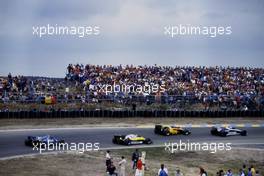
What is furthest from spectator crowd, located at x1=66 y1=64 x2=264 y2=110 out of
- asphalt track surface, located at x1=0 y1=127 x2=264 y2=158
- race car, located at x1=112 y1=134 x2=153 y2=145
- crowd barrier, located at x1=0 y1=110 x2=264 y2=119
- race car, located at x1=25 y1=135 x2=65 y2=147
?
race car, located at x1=25 y1=135 x2=65 y2=147

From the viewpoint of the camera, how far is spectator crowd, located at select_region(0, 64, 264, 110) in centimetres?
4128

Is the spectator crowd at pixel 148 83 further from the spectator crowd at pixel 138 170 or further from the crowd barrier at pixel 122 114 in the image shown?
the spectator crowd at pixel 138 170

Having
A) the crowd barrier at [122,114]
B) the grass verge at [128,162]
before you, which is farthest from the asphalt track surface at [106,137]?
the crowd barrier at [122,114]

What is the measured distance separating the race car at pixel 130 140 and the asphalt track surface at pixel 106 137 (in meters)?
0.40

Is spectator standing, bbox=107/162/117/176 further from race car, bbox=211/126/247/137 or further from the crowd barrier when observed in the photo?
the crowd barrier

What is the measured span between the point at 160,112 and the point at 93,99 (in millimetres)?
5255

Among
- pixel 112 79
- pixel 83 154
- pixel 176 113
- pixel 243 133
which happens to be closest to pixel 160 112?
pixel 176 113

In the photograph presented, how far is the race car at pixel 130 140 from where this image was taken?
32688 mm

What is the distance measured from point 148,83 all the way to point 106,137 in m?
9.96

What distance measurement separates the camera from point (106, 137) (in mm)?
34625

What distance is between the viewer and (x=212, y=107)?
4372 cm

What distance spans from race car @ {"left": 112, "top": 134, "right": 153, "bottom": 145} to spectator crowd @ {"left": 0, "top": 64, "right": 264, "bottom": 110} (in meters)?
8.86

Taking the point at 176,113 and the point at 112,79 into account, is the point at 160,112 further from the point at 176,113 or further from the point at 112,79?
the point at 112,79

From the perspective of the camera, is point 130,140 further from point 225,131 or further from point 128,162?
point 225,131
